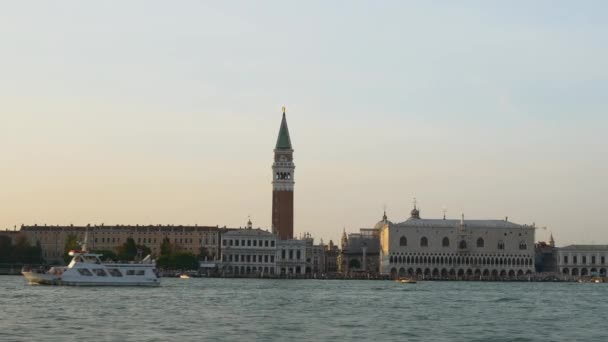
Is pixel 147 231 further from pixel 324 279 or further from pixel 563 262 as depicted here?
pixel 563 262

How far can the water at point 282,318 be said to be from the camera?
4181cm

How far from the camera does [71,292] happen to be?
2749 inches

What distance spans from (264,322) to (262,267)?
292 feet

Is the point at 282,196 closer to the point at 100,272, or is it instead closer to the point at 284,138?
the point at 284,138

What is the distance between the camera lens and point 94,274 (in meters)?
79.1

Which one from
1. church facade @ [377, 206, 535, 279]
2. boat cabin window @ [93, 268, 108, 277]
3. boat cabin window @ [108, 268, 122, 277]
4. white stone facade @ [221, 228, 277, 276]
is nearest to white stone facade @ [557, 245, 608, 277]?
church facade @ [377, 206, 535, 279]

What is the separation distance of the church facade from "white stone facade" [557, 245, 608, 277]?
4.38 m

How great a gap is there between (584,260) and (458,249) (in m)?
15.5

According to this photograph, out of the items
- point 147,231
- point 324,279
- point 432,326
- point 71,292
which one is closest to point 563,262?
point 324,279

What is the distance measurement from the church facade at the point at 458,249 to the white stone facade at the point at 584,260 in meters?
4.38

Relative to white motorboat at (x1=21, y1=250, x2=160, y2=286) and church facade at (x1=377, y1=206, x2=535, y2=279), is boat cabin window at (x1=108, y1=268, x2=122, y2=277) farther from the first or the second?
church facade at (x1=377, y1=206, x2=535, y2=279)

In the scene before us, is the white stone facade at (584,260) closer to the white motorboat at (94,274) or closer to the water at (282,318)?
the water at (282,318)

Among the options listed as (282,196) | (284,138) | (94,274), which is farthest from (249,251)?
(94,274)

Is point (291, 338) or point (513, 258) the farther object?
point (513, 258)
